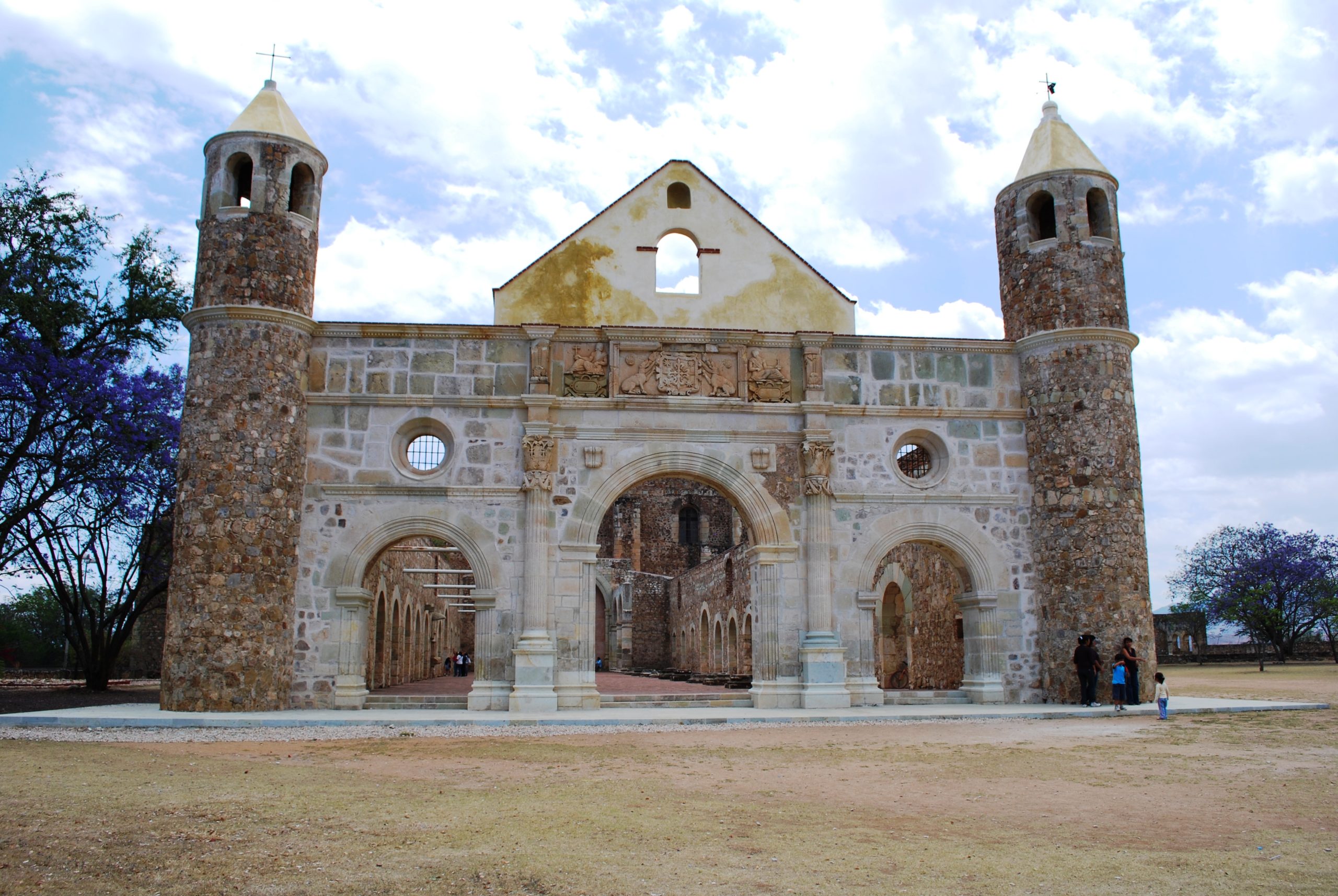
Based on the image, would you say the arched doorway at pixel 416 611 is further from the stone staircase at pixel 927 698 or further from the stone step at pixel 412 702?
the stone staircase at pixel 927 698

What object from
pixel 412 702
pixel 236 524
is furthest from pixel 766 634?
pixel 236 524

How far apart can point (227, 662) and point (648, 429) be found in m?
6.90

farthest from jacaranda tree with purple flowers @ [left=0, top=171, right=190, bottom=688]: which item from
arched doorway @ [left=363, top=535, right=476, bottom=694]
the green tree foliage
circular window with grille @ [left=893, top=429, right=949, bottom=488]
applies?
the green tree foliage

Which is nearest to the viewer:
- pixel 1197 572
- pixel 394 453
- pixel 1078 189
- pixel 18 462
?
pixel 394 453

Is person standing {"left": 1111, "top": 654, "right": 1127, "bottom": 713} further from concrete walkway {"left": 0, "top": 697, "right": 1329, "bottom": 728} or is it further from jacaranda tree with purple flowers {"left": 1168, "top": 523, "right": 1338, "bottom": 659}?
jacaranda tree with purple flowers {"left": 1168, "top": 523, "right": 1338, "bottom": 659}

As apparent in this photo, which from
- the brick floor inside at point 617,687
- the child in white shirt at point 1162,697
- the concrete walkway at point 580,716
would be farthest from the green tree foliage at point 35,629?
the child in white shirt at point 1162,697

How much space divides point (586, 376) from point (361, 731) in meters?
6.42

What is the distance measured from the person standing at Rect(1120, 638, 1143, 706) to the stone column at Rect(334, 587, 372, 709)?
36.5ft

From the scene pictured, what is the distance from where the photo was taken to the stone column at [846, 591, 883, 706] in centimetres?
1571

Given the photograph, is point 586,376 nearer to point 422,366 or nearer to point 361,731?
point 422,366

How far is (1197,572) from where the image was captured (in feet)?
147

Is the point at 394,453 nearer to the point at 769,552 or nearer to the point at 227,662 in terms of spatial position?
the point at 227,662

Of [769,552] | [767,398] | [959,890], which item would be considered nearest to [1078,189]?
[767,398]

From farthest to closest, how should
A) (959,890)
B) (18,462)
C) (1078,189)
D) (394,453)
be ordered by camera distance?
(18,462) → (1078,189) → (394,453) → (959,890)
